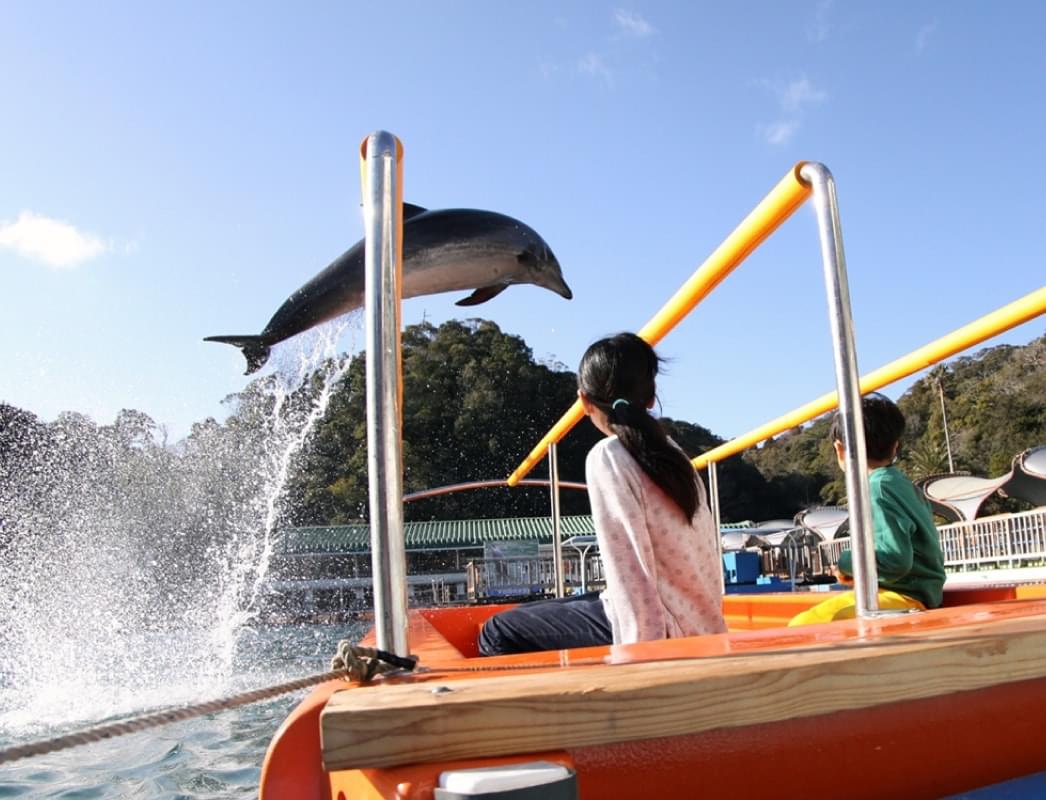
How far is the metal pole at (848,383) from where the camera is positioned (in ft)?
4.39

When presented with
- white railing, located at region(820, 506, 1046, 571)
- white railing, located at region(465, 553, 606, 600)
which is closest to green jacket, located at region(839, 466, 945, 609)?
white railing, located at region(820, 506, 1046, 571)

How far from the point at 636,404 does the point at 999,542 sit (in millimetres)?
14677

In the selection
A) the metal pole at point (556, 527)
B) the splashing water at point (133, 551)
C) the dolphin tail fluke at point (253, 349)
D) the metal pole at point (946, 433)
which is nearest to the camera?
the dolphin tail fluke at point (253, 349)

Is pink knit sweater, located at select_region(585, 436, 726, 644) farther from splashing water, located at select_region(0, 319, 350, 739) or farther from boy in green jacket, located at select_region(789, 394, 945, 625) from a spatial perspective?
splashing water, located at select_region(0, 319, 350, 739)

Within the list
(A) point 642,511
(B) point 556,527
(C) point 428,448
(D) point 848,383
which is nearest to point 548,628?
(A) point 642,511

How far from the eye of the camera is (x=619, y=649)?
41.0 inches

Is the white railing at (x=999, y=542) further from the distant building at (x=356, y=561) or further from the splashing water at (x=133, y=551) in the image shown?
the distant building at (x=356, y=561)

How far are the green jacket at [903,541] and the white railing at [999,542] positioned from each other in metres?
11.5

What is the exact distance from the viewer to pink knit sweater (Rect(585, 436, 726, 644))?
1445 mm

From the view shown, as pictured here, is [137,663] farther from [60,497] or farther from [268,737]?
[60,497]

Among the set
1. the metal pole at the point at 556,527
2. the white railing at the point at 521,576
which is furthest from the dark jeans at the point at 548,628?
the white railing at the point at 521,576

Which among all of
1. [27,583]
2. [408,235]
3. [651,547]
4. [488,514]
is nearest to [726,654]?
[651,547]

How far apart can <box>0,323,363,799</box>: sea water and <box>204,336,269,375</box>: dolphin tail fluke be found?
0.75ft

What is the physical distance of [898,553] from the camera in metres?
1.89
